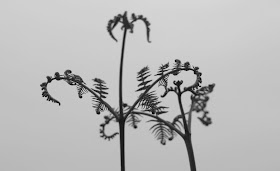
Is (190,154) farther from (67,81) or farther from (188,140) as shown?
(67,81)

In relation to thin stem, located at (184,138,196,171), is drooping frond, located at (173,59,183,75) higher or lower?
higher

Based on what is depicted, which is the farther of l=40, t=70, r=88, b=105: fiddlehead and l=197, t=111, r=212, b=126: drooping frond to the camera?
l=40, t=70, r=88, b=105: fiddlehead

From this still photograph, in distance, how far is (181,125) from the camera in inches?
39.6

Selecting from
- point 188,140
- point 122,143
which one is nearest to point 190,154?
point 188,140

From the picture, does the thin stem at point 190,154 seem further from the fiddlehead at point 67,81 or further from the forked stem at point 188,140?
the fiddlehead at point 67,81

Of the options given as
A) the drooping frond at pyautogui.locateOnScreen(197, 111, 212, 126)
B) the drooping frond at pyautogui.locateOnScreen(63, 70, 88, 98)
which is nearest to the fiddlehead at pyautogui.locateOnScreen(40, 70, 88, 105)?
the drooping frond at pyautogui.locateOnScreen(63, 70, 88, 98)

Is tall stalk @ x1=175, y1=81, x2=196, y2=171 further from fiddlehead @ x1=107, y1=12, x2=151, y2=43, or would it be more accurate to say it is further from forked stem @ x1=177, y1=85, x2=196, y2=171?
fiddlehead @ x1=107, y1=12, x2=151, y2=43

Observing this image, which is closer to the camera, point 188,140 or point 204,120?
point 204,120

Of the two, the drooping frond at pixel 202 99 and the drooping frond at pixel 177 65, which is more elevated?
the drooping frond at pixel 177 65

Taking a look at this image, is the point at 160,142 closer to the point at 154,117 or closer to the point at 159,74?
the point at 154,117

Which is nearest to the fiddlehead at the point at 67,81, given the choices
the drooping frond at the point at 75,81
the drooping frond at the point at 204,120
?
the drooping frond at the point at 75,81

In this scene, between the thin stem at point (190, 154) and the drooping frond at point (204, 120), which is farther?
the thin stem at point (190, 154)

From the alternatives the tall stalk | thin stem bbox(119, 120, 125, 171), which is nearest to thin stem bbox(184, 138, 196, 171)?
the tall stalk

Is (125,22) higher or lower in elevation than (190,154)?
higher
